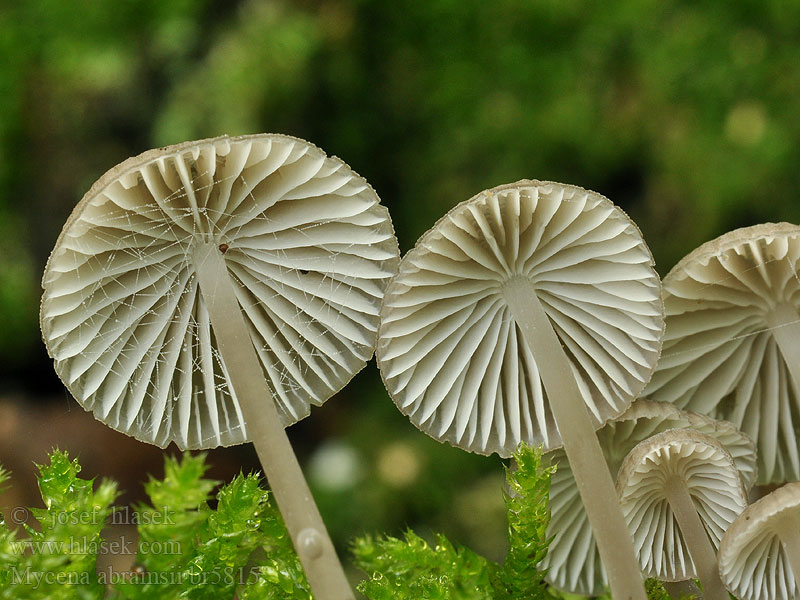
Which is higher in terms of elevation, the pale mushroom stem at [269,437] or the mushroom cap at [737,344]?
the mushroom cap at [737,344]

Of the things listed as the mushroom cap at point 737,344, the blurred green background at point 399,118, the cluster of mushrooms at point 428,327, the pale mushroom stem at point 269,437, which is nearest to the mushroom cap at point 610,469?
the cluster of mushrooms at point 428,327

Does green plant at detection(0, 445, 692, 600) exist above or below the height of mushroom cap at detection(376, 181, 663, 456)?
below

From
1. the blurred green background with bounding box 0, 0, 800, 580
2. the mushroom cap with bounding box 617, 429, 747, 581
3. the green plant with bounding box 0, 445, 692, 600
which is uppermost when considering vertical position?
the blurred green background with bounding box 0, 0, 800, 580

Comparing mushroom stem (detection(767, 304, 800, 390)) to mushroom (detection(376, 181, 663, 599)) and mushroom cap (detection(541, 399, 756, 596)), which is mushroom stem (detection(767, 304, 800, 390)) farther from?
mushroom (detection(376, 181, 663, 599))

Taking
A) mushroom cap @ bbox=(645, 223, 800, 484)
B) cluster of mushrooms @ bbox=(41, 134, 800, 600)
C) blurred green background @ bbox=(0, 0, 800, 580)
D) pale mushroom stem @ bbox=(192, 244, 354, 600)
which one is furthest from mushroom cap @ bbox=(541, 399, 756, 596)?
blurred green background @ bbox=(0, 0, 800, 580)

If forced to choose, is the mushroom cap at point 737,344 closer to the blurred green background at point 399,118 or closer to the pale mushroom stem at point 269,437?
the pale mushroom stem at point 269,437
